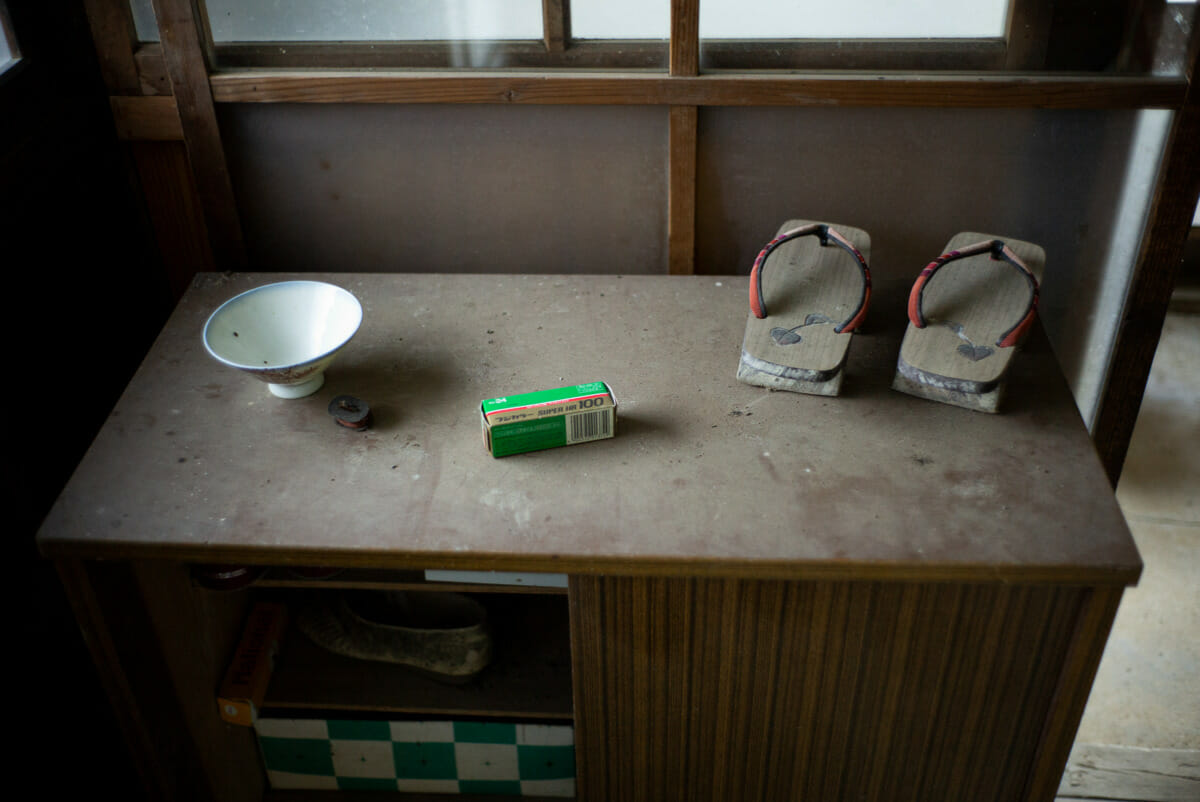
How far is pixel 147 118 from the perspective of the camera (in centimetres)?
153

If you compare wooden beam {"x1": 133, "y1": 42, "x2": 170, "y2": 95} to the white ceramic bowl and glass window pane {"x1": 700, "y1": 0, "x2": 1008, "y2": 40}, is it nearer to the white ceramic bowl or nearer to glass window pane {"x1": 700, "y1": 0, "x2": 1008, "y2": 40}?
the white ceramic bowl

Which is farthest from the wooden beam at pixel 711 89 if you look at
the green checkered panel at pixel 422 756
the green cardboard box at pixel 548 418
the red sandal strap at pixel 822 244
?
the green checkered panel at pixel 422 756

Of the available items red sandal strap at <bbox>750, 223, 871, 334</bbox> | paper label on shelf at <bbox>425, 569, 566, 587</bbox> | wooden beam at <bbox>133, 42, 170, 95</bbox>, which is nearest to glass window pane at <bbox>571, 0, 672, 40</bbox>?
red sandal strap at <bbox>750, 223, 871, 334</bbox>

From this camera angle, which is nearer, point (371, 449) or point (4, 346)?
point (371, 449)

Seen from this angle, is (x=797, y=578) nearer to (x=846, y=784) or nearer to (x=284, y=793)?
(x=846, y=784)

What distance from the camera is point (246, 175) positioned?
1.59 meters

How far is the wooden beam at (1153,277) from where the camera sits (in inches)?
55.4

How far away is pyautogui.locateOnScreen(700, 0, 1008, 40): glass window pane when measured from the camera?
1.43 m

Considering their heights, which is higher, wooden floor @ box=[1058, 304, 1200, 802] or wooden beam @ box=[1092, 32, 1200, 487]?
wooden beam @ box=[1092, 32, 1200, 487]

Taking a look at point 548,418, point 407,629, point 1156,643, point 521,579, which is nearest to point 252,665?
point 407,629

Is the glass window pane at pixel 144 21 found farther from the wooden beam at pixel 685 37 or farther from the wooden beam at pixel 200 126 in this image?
the wooden beam at pixel 685 37

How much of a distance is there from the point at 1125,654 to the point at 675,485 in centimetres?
126

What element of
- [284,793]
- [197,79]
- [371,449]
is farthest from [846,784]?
[197,79]

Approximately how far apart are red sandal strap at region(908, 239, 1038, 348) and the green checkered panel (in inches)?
29.8
